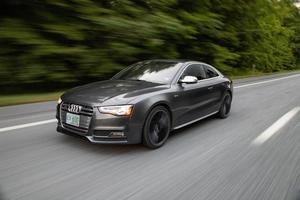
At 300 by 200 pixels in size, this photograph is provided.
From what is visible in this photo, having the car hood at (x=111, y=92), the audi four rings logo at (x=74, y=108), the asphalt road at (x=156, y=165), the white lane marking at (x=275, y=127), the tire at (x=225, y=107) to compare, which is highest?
the car hood at (x=111, y=92)


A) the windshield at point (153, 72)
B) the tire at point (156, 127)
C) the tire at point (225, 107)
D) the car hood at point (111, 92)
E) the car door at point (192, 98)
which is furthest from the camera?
the tire at point (225, 107)

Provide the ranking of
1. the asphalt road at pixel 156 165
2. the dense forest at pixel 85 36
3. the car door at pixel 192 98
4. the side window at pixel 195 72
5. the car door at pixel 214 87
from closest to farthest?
the asphalt road at pixel 156 165
the car door at pixel 192 98
the side window at pixel 195 72
the car door at pixel 214 87
the dense forest at pixel 85 36

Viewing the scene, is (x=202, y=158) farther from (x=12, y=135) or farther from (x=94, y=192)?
(x=12, y=135)

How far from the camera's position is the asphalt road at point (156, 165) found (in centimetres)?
388

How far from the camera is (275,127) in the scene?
7.42 metres

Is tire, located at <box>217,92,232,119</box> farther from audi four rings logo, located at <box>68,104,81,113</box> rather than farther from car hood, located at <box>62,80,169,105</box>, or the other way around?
audi four rings logo, located at <box>68,104,81,113</box>

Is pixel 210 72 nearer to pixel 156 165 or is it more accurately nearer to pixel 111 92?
pixel 111 92

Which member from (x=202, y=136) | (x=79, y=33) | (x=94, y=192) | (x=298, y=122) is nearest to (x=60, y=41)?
(x=79, y=33)

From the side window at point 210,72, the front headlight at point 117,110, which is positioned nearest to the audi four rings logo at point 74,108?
the front headlight at point 117,110

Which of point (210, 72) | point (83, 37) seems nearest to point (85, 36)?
point (83, 37)

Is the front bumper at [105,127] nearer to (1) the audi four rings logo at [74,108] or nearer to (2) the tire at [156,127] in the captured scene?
(1) the audi four rings logo at [74,108]

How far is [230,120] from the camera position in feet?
26.5

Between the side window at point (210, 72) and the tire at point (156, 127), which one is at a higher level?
the side window at point (210, 72)

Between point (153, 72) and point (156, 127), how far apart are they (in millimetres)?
1319
